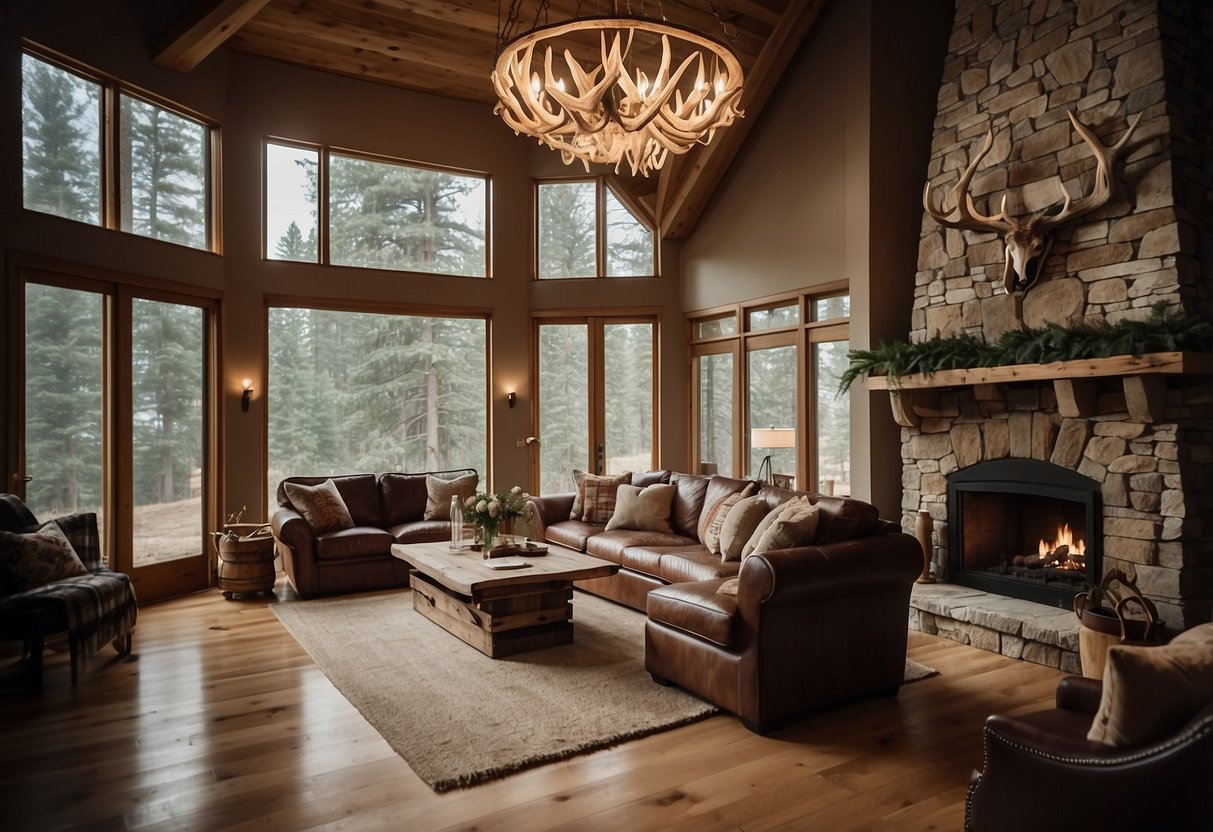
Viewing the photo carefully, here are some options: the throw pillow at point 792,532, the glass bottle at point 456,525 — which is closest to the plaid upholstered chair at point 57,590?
the glass bottle at point 456,525

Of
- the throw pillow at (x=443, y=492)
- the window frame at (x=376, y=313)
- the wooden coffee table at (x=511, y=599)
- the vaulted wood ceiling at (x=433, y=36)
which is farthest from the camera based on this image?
the window frame at (x=376, y=313)

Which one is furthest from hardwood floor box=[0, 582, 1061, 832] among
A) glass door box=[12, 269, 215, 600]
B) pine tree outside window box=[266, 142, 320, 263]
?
pine tree outside window box=[266, 142, 320, 263]

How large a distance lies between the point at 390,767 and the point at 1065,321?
444 centimetres

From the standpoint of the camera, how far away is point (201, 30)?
566cm

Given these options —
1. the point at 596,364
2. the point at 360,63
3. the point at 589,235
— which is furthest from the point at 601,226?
the point at 360,63

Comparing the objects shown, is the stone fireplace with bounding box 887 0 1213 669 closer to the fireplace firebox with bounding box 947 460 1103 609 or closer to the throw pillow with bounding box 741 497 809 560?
the fireplace firebox with bounding box 947 460 1103 609

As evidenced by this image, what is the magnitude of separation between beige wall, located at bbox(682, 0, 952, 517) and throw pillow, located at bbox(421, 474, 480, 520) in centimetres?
329

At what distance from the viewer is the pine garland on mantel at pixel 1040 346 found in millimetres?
4043

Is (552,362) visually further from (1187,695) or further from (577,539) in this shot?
(1187,695)

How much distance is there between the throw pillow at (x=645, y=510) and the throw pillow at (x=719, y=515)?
1.74 ft

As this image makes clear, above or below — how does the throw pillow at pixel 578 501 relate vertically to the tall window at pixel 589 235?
below

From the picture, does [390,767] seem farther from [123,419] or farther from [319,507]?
[123,419]

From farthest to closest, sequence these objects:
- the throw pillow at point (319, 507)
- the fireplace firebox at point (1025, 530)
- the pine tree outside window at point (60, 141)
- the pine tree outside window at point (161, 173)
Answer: the throw pillow at point (319, 507), the pine tree outside window at point (161, 173), the pine tree outside window at point (60, 141), the fireplace firebox at point (1025, 530)

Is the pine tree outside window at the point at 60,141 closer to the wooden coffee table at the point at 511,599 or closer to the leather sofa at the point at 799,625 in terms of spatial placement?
the wooden coffee table at the point at 511,599
